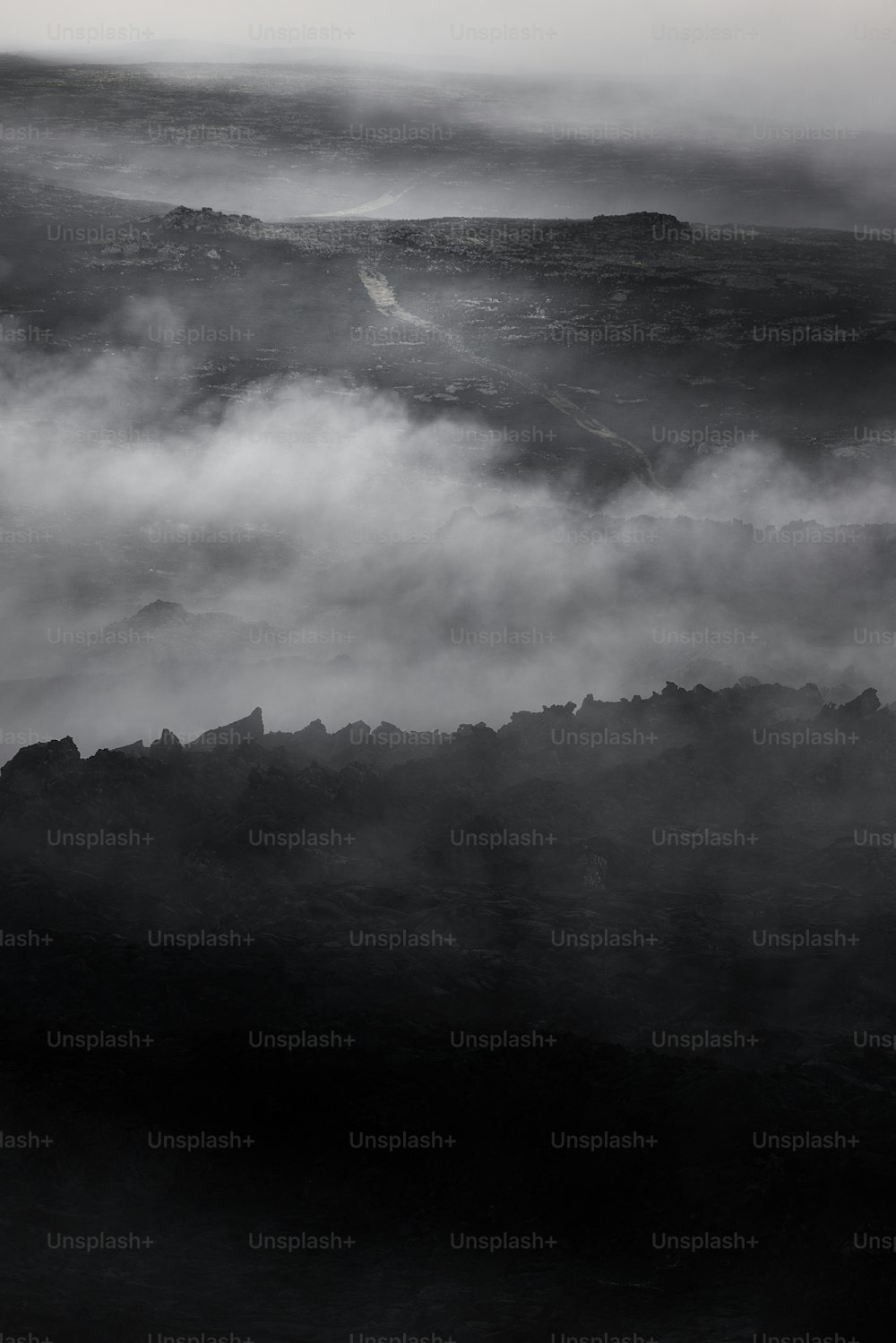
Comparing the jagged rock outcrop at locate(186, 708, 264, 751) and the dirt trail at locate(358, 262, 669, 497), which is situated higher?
the dirt trail at locate(358, 262, 669, 497)

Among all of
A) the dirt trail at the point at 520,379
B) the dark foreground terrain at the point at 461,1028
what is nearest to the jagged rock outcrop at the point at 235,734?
the dark foreground terrain at the point at 461,1028

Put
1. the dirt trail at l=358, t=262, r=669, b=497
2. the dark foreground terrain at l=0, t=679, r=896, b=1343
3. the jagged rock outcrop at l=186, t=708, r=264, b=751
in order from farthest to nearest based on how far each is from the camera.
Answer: the dirt trail at l=358, t=262, r=669, b=497, the jagged rock outcrop at l=186, t=708, r=264, b=751, the dark foreground terrain at l=0, t=679, r=896, b=1343

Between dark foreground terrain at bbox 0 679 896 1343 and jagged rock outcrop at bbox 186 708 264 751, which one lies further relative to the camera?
→ jagged rock outcrop at bbox 186 708 264 751

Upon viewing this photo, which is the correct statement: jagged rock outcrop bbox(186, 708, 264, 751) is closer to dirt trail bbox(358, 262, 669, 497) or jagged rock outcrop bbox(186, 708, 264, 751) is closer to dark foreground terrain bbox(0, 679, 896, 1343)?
dark foreground terrain bbox(0, 679, 896, 1343)

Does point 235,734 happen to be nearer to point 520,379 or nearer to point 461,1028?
point 461,1028

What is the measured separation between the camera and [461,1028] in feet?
105

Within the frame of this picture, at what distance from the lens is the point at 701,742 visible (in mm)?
43719

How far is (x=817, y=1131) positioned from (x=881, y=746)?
53.2 ft

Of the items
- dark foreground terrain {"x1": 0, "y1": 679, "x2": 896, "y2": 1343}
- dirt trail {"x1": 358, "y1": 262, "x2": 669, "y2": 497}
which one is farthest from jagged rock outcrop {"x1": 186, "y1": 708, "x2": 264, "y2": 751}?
dirt trail {"x1": 358, "y1": 262, "x2": 669, "y2": 497}

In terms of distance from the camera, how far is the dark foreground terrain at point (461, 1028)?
26344mm

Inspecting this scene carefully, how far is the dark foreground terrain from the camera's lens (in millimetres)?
26344

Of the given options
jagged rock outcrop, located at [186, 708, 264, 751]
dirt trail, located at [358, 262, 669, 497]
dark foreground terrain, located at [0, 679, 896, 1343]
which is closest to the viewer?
dark foreground terrain, located at [0, 679, 896, 1343]

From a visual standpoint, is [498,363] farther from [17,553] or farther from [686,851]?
[686,851]

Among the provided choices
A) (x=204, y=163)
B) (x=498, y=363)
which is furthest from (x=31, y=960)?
(x=204, y=163)
